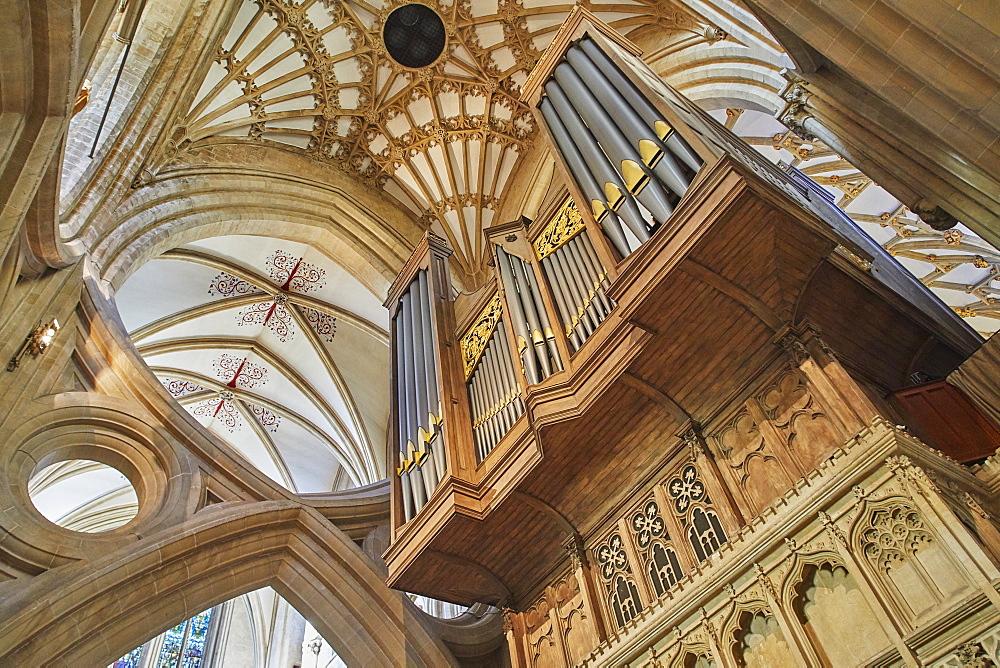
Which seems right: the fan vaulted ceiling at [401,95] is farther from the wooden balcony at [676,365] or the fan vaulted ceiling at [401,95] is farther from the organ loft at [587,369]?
the wooden balcony at [676,365]

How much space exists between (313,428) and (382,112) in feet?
16.6

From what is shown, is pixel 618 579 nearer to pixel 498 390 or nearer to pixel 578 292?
pixel 498 390

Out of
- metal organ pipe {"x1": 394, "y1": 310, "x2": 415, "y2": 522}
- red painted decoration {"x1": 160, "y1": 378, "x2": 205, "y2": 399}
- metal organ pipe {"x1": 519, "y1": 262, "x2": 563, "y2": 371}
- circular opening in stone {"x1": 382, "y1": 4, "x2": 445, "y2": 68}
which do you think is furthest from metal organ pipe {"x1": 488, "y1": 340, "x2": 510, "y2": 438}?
red painted decoration {"x1": 160, "y1": 378, "x2": 205, "y2": 399}

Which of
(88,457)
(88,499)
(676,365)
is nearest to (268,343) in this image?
(88,499)

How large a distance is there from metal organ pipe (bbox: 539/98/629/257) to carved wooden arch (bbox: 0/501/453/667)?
3.82 metres

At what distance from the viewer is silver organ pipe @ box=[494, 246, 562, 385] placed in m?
5.38

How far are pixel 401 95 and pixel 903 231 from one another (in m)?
7.39

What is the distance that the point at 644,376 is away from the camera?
4871 millimetres

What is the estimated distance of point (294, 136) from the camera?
10578 millimetres

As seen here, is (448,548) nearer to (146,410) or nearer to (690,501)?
(690,501)

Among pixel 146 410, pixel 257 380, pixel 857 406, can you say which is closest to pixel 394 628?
pixel 146 410

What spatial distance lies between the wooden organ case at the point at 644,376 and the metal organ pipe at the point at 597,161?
0.02m

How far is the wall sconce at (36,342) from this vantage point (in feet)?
19.1

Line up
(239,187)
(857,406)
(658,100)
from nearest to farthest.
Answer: (857,406), (658,100), (239,187)
